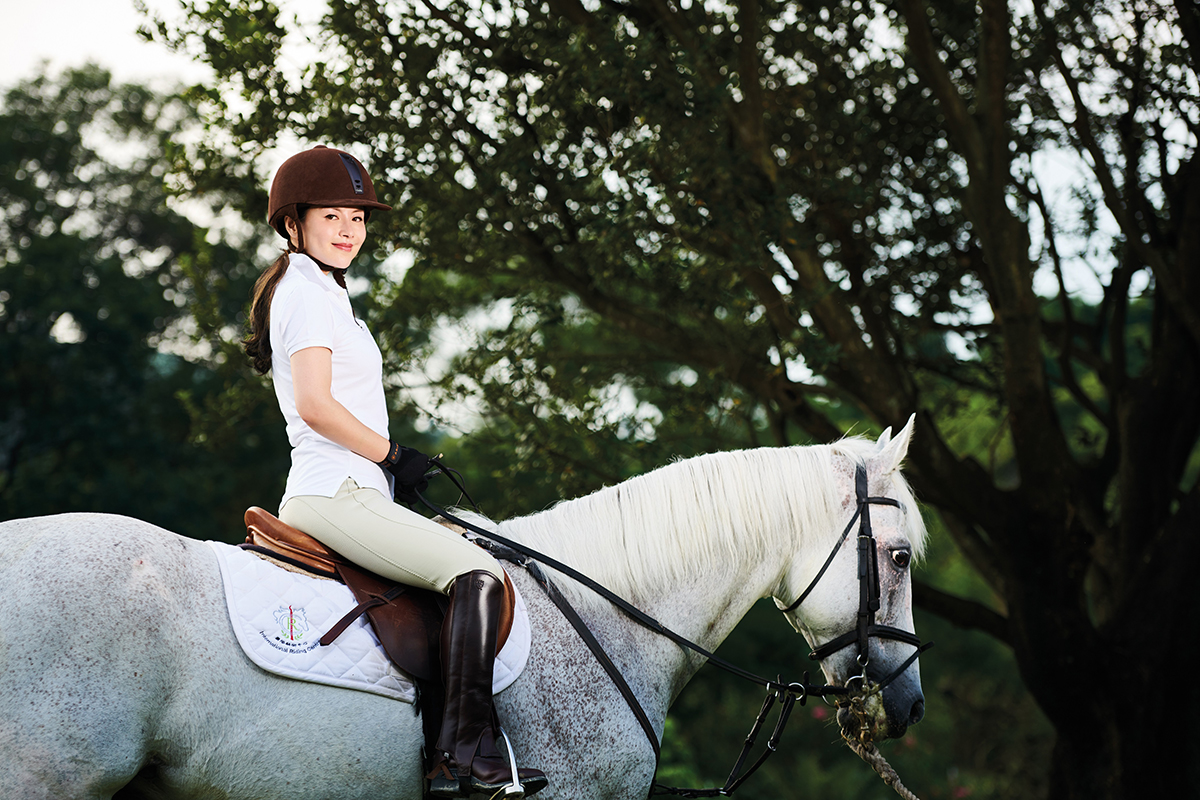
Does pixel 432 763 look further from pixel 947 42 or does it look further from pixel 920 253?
pixel 947 42

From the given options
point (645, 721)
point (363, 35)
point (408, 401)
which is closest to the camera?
point (645, 721)

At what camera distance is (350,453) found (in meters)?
2.70

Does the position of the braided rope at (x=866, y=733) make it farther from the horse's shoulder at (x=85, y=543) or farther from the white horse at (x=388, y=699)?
the horse's shoulder at (x=85, y=543)

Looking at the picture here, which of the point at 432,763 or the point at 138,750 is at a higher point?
the point at 138,750

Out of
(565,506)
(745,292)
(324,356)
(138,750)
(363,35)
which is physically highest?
(363,35)

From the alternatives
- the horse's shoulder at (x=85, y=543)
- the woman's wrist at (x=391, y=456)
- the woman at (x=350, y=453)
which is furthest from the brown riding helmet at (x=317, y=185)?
the horse's shoulder at (x=85, y=543)

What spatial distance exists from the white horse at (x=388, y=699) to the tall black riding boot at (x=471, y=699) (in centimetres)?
14

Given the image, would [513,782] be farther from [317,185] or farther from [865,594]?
[317,185]

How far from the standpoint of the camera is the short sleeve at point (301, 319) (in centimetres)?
260

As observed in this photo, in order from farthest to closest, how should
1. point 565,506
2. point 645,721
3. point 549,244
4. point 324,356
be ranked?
point 549,244
point 565,506
point 645,721
point 324,356

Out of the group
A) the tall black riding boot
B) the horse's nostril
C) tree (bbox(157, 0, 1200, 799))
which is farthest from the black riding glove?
tree (bbox(157, 0, 1200, 799))

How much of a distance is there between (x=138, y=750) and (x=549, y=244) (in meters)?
4.65

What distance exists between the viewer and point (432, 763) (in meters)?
2.52

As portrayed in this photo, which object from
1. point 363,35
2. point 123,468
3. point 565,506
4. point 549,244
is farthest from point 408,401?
point 123,468
